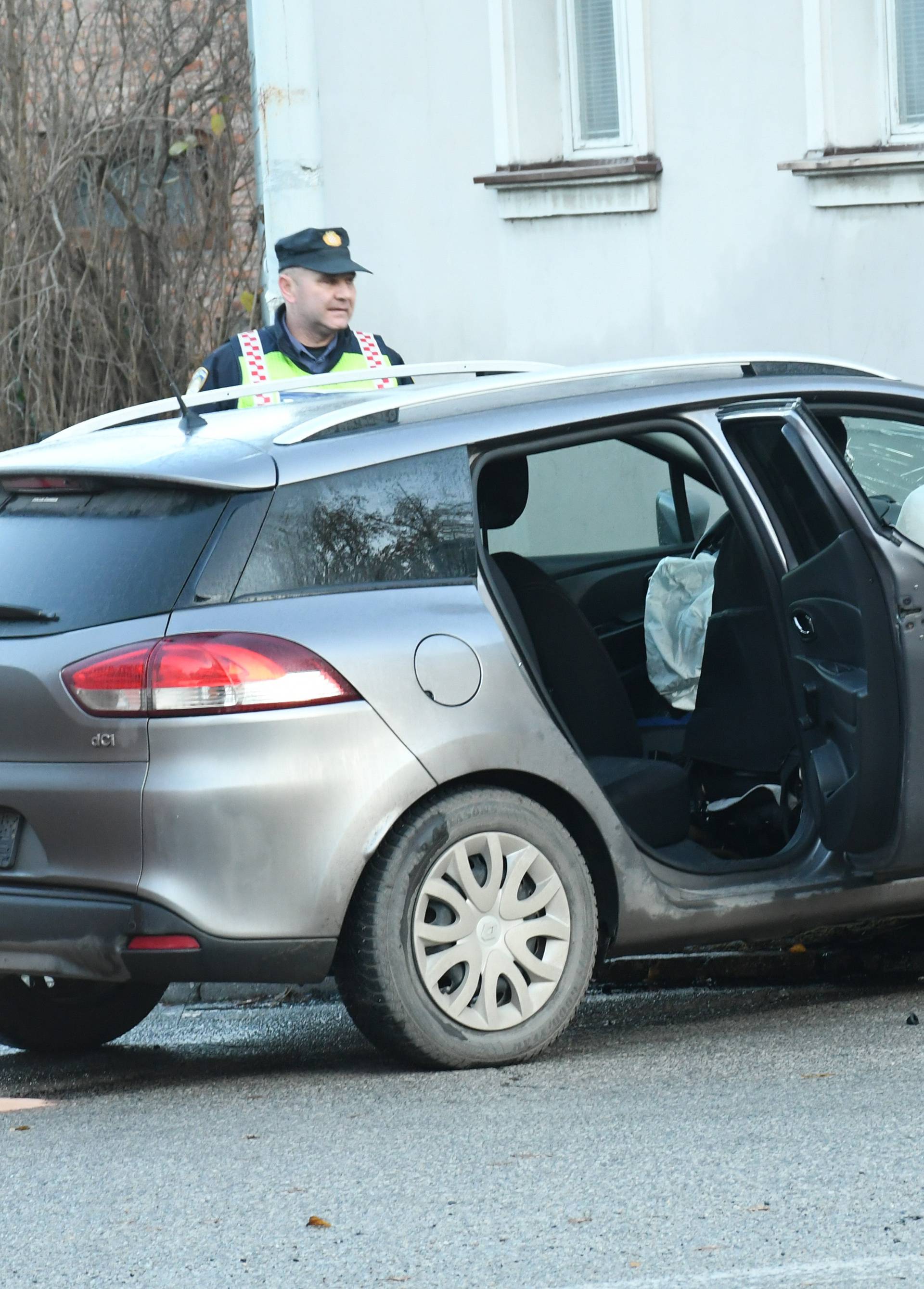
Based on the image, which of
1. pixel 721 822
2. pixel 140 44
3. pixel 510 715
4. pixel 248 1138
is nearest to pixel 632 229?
pixel 140 44

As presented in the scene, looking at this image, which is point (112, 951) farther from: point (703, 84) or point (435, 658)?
point (703, 84)

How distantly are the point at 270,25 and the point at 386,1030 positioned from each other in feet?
30.1

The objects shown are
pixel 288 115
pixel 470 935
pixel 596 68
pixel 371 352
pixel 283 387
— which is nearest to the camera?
pixel 470 935

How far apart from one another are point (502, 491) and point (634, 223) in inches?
252

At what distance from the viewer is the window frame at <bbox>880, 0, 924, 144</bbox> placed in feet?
36.6

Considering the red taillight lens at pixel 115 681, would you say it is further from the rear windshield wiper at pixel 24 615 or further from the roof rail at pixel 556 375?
the roof rail at pixel 556 375

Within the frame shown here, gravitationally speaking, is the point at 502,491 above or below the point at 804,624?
above

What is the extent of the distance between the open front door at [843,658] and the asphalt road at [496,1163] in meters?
0.55

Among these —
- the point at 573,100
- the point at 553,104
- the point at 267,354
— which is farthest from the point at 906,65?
the point at 267,354

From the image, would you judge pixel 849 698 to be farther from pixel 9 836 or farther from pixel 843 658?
pixel 9 836

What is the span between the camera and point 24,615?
527cm

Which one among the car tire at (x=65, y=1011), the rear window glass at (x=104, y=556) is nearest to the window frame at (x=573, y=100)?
the car tire at (x=65, y=1011)

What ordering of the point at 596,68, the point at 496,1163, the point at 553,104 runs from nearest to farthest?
the point at 496,1163 < the point at 596,68 < the point at 553,104

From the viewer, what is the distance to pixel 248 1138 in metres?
4.87
